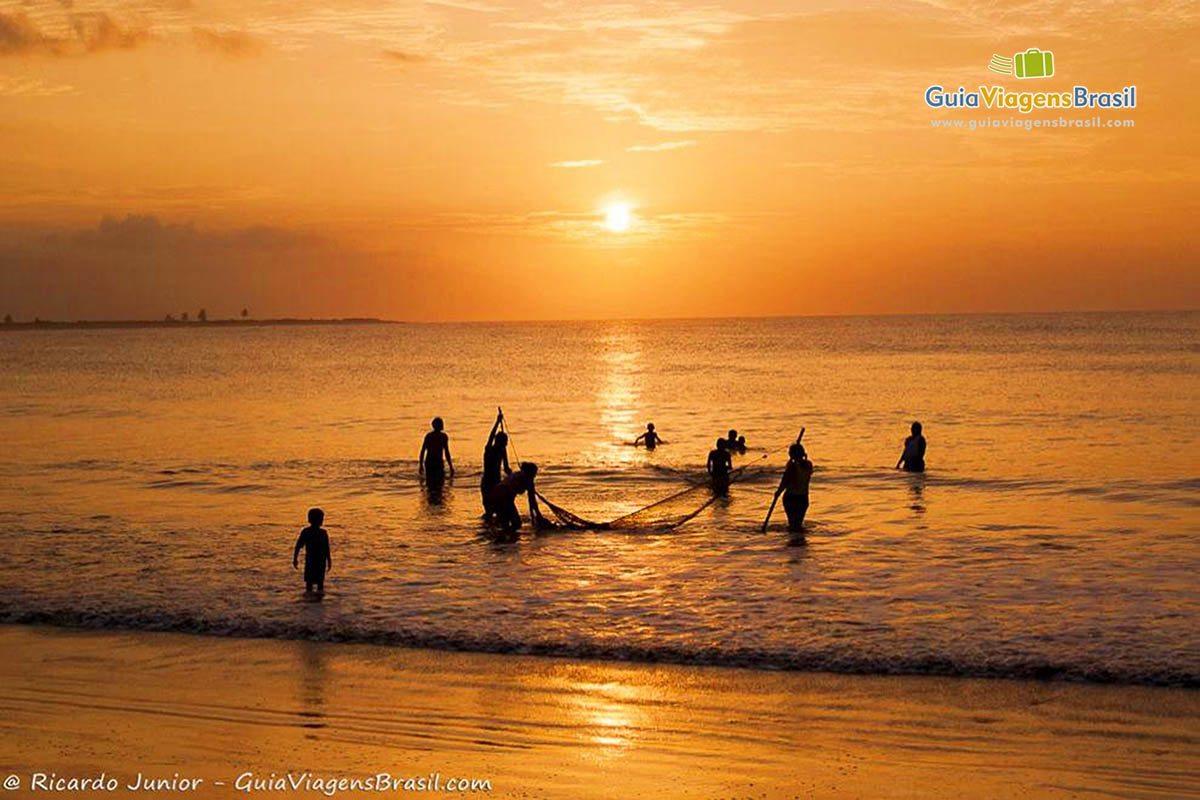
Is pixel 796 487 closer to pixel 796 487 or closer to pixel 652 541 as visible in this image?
pixel 796 487

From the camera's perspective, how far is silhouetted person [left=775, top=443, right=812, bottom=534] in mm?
16938

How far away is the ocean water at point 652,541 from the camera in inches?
452

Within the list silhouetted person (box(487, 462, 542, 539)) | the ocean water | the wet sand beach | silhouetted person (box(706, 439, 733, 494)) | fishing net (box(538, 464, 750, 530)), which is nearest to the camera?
the wet sand beach

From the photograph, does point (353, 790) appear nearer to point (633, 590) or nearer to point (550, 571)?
point (633, 590)

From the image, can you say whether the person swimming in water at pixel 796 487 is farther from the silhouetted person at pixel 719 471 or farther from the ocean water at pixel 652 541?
the silhouetted person at pixel 719 471

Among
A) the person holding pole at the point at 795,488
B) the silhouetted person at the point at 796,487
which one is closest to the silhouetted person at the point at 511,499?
the person holding pole at the point at 795,488

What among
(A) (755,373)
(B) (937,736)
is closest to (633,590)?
(B) (937,736)

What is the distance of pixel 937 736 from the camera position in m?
8.25

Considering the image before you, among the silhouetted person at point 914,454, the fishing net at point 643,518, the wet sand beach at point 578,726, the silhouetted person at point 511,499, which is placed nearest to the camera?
the wet sand beach at point 578,726

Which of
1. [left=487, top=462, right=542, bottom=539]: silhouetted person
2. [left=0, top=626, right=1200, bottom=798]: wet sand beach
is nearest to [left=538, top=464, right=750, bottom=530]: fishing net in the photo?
[left=487, top=462, right=542, bottom=539]: silhouetted person

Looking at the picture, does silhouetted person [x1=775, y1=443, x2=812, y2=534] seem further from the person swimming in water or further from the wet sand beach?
the wet sand beach

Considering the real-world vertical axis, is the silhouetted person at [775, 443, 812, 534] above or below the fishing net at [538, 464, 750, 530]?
above

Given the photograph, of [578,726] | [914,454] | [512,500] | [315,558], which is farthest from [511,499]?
[914,454]

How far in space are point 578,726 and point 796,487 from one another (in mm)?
9592
